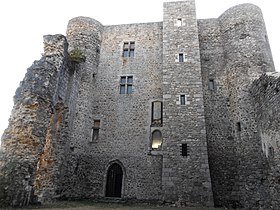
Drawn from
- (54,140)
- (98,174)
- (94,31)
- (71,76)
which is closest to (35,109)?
(54,140)

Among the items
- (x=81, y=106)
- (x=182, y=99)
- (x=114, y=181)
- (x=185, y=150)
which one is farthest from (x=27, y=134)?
(x=182, y=99)

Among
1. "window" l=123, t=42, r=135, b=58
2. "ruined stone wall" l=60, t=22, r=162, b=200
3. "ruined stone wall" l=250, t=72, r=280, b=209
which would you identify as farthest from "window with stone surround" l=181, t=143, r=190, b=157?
"window" l=123, t=42, r=135, b=58

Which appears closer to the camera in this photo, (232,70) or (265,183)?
(265,183)

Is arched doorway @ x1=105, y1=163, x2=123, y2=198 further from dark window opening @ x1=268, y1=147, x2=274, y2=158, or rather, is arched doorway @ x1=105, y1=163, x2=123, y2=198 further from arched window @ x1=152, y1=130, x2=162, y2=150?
dark window opening @ x1=268, y1=147, x2=274, y2=158

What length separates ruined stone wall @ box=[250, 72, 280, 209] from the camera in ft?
27.6

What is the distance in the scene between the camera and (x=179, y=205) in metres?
9.55

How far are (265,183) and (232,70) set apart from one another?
569 centimetres

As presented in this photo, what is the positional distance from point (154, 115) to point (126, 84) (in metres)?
2.50

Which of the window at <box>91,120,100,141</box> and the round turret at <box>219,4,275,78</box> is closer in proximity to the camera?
the round turret at <box>219,4,275,78</box>

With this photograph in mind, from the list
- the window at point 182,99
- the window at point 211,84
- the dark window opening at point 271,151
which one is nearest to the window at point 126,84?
the window at point 182,99

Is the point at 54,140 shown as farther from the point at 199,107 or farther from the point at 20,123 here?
the point at 199,107

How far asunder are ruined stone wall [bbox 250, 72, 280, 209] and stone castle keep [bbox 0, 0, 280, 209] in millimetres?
44

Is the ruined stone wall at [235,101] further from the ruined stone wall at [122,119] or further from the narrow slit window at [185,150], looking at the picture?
the ruined stone wall at [122,119]

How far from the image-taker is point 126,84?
13734 mm
